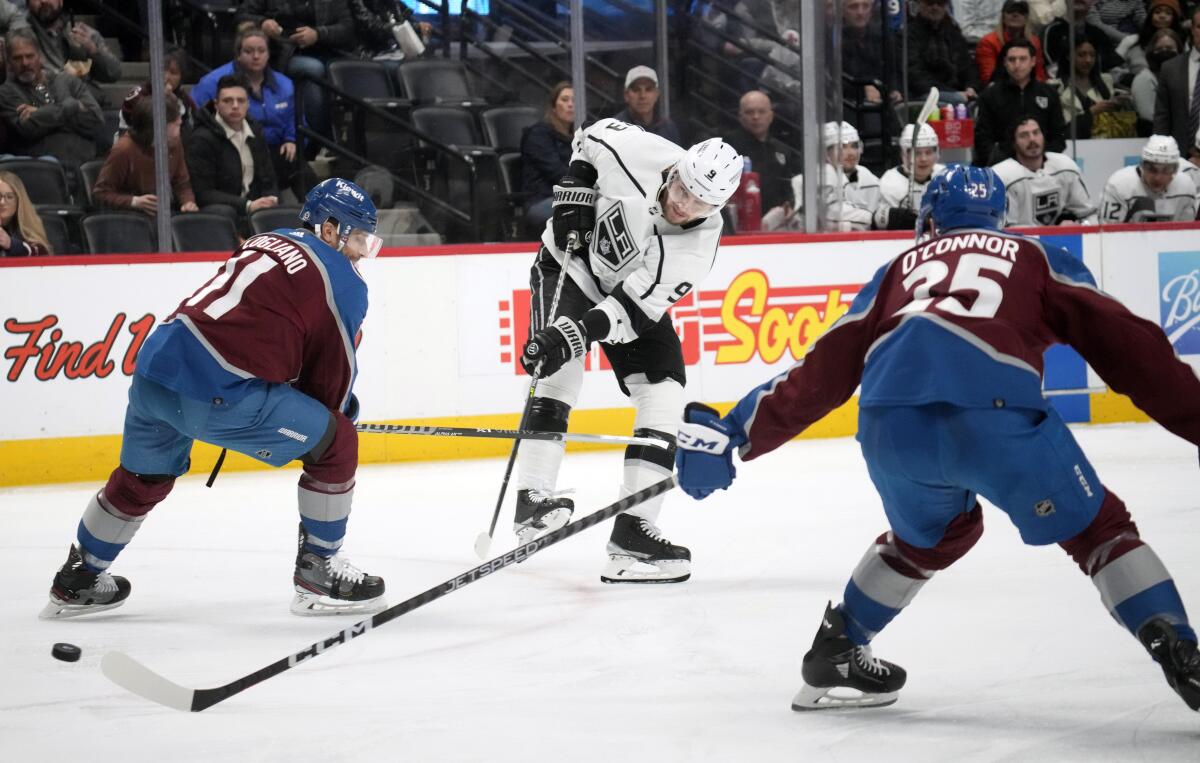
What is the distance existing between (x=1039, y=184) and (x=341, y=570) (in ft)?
16.9

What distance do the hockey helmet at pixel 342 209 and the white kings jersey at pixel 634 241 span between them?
76 centimetres

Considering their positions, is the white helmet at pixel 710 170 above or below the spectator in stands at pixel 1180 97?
above

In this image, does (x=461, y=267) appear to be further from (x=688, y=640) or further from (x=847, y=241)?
(x=688, y=640)

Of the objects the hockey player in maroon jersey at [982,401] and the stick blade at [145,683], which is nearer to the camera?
the hockey player in maroon jersey at [982,401]

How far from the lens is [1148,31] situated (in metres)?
9.78

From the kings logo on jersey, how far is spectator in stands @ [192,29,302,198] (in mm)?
4169

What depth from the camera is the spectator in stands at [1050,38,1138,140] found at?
352 inches

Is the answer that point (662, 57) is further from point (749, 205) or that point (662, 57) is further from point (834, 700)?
point (834, 700)

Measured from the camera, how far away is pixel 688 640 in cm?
352

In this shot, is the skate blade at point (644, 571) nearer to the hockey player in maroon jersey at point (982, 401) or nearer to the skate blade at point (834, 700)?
the skate blade at point (834, 700)

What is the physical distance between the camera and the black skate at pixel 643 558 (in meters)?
4.26

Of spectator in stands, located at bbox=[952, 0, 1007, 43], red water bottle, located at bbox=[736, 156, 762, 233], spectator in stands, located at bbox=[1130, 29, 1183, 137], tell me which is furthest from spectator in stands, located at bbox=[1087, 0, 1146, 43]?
red water bottle, located at bbox=[736, 156, 762, 233]

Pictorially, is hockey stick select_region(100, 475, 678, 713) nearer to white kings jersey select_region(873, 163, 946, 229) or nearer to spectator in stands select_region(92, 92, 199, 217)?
spectator in stands select_region(92, 92, 199, 217)

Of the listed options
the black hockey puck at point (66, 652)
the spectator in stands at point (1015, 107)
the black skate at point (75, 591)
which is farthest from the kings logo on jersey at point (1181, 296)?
the black hockey puck at point (66, 652)
